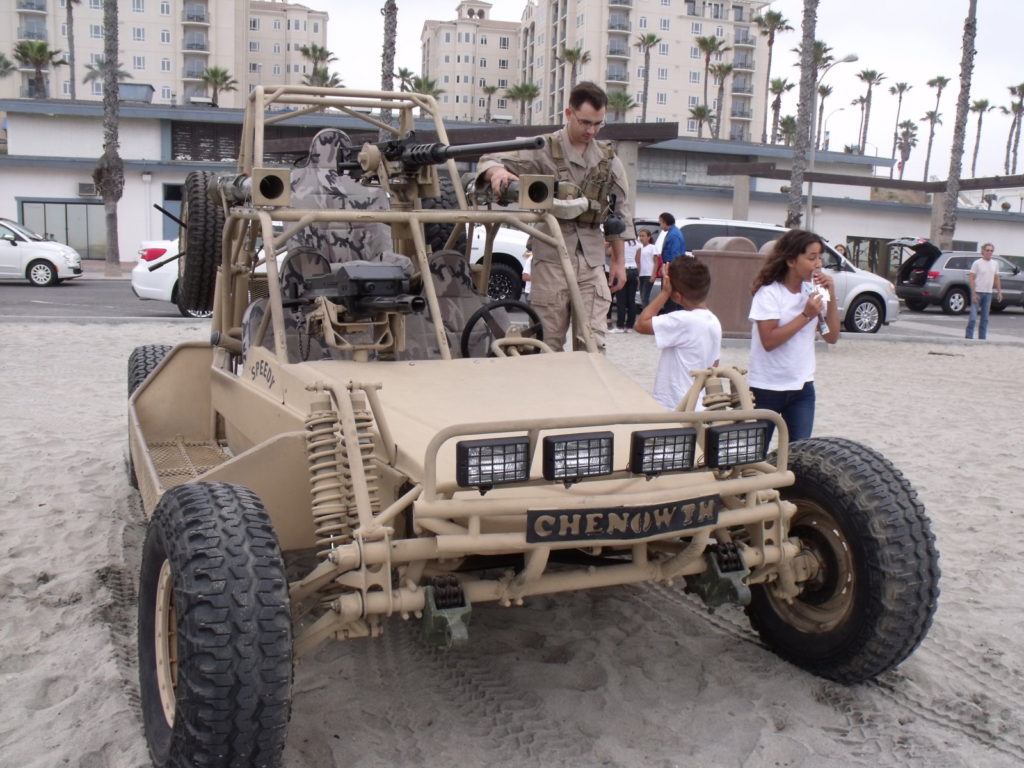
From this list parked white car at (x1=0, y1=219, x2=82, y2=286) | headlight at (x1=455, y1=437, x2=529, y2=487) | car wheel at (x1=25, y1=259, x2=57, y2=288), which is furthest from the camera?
car wheel at (x1=25, y1=259, x2=57, y2=288)

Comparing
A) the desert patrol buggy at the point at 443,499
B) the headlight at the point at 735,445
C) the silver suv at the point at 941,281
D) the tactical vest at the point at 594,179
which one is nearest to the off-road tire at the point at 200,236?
the desert patrol buggy at the point at 443,499

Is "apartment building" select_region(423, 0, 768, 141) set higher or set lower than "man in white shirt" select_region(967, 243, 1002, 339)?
higher

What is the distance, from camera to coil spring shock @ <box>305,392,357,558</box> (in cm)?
337

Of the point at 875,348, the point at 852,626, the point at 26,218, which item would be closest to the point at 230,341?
the point at 852,626

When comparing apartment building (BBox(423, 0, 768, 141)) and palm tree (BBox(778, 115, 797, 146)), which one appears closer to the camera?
palm tree (BBox(778, 115, 797, 146))

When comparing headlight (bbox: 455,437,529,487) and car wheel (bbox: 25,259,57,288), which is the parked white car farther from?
headlight (bbox: 455,437,529,487)

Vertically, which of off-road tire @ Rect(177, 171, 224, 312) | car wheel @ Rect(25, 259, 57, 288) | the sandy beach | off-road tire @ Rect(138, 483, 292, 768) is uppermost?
off-road tire @ Rect(177, 171, 224, 312)

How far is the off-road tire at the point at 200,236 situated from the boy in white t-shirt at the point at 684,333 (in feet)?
8.96

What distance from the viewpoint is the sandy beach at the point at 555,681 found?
11.5 ft

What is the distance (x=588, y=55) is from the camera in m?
83.7

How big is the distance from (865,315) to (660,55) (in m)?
79.7

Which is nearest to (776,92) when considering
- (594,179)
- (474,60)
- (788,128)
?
(788,128)

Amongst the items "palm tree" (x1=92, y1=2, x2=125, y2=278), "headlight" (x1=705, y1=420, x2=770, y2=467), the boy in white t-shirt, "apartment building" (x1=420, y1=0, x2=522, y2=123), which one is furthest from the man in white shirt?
"apartment building" (x1=420, y1=0, x2=522, y2=123)

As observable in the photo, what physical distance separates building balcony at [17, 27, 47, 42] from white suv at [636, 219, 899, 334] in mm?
81249
